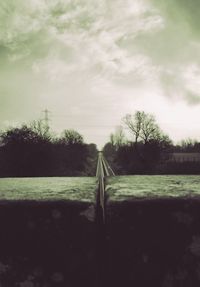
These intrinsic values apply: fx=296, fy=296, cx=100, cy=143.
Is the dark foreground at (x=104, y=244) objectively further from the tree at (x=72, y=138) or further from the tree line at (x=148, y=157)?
the tree at (x=72, y=138)

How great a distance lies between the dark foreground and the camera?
2.79ft

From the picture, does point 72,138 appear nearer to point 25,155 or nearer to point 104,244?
point 25,155

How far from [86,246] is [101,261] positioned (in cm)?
7

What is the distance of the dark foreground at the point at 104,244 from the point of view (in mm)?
852

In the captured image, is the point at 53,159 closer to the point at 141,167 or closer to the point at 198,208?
the point at 141,167

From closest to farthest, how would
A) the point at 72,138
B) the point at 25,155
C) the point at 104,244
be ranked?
the point at 104,244 → the point at 25,155 → the point at 72,138

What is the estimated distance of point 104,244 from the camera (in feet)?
2.94

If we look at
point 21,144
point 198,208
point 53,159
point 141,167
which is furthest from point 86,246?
point 141,167

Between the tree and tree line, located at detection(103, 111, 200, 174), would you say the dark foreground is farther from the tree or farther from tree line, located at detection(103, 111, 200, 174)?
the tree

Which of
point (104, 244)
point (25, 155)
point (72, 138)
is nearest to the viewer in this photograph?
point (104, 244)

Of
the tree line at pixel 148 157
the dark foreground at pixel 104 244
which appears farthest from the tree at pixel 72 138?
the dark foreground at pixel 104 244

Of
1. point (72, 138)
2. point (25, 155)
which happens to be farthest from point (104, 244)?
point (72, 138)

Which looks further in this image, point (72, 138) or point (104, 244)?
point (72, 138)

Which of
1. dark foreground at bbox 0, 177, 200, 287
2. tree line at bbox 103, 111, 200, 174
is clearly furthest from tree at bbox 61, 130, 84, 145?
dark foreground at bbox 0, 177, 200, 287
